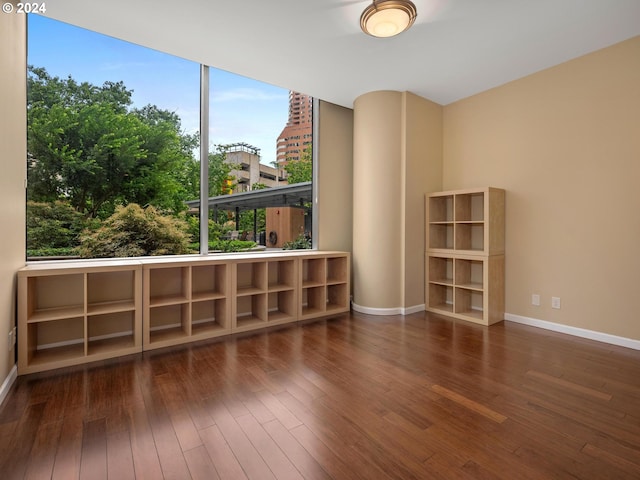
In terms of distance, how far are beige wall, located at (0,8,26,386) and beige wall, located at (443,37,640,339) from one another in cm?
455

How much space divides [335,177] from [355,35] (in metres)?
1.89

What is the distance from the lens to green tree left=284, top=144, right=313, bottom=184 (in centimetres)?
440

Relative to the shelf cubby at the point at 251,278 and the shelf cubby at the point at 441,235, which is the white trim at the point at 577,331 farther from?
the shelf cubby at the point at 251,278

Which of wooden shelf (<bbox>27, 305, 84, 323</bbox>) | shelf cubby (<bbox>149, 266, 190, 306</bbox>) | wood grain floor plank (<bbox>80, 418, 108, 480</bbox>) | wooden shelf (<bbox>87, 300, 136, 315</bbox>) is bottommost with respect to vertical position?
wood grain floor plank (<bbox>80, 418, 108, 480</bbox>)

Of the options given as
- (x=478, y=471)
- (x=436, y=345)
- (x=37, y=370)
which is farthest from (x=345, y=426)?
(x=37, y=370)

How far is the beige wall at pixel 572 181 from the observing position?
9.71 ft

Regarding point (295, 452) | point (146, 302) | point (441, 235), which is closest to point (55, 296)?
point (146, 302)

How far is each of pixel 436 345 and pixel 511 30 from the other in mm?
2872

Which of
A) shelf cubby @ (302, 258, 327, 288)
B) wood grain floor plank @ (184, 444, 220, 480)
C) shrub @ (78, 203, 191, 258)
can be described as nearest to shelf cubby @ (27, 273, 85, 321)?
shrub @ (78, 203, 191, 258)

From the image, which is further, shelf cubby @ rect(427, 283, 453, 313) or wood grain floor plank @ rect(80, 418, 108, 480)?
shelf cubby @ rect(427, 283, 453, 313)

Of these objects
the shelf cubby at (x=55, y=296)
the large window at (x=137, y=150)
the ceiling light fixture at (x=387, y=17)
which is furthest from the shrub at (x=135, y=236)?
the ceiling light fixture at (x=387, y=17)

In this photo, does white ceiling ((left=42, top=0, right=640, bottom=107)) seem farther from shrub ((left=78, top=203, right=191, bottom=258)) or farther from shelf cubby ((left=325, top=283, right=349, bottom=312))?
shelf cubby ((left=325, top=283, right=349, bottom=312))

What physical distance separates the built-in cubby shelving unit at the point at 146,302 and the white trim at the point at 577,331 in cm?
205

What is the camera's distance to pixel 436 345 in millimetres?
3004
